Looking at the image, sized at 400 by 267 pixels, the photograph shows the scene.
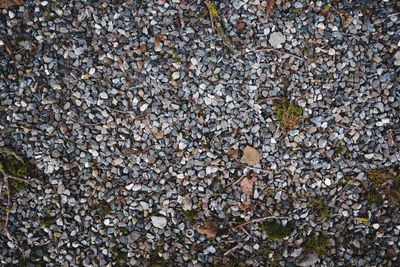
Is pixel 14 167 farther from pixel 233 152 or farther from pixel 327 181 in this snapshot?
pixel 327 181

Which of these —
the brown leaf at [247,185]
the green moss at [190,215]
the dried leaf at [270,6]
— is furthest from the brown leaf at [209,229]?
the dried leaf at [270,6]

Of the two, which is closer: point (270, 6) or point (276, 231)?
point (276, 231)

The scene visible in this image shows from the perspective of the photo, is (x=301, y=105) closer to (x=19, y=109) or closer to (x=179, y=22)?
(x=179, y=22)

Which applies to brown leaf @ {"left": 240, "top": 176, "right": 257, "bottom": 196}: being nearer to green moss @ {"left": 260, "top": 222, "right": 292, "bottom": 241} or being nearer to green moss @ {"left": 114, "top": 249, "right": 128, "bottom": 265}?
green moss @ {"left": 260, "top": 222, "right": 292, "bottom": 241}

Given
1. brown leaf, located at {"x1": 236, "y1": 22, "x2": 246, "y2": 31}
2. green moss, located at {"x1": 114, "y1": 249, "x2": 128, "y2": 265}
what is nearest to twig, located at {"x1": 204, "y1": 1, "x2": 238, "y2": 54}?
brown leaf, located at {"x1": 236, "y1": 22, "x2": 246, "y2": 31}

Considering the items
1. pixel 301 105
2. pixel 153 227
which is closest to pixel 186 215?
pixel 153 227

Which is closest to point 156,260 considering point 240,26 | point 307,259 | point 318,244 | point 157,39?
point 307,259
